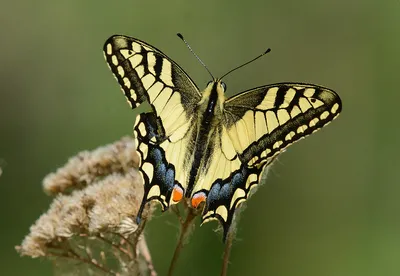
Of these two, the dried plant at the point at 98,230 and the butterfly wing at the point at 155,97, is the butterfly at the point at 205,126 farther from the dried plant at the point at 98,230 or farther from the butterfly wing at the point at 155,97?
the dried plant at the point at 98,230

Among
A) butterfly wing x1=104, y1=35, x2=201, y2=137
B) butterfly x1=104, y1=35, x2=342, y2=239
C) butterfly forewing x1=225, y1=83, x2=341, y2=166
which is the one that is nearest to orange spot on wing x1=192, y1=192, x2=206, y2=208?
butterfly x1=104, y1=35, x2=342, y2=239

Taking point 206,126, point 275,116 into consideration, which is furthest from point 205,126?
point 275,116

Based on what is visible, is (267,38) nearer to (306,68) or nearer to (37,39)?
(306,68)

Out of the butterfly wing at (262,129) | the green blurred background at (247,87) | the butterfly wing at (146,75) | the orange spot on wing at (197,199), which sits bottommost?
the orange spot on wing at (197,199)

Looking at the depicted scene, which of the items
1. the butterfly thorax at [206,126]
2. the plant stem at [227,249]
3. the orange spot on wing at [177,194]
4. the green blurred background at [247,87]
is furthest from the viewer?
the green blurred background at [247,87]

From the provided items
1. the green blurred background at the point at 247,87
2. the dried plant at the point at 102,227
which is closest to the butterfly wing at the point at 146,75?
the dried plant at the point at 102,227

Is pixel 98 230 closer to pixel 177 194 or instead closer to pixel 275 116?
pixel 177 194

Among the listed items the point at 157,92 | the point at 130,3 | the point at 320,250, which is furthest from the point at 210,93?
the point at 130,3
